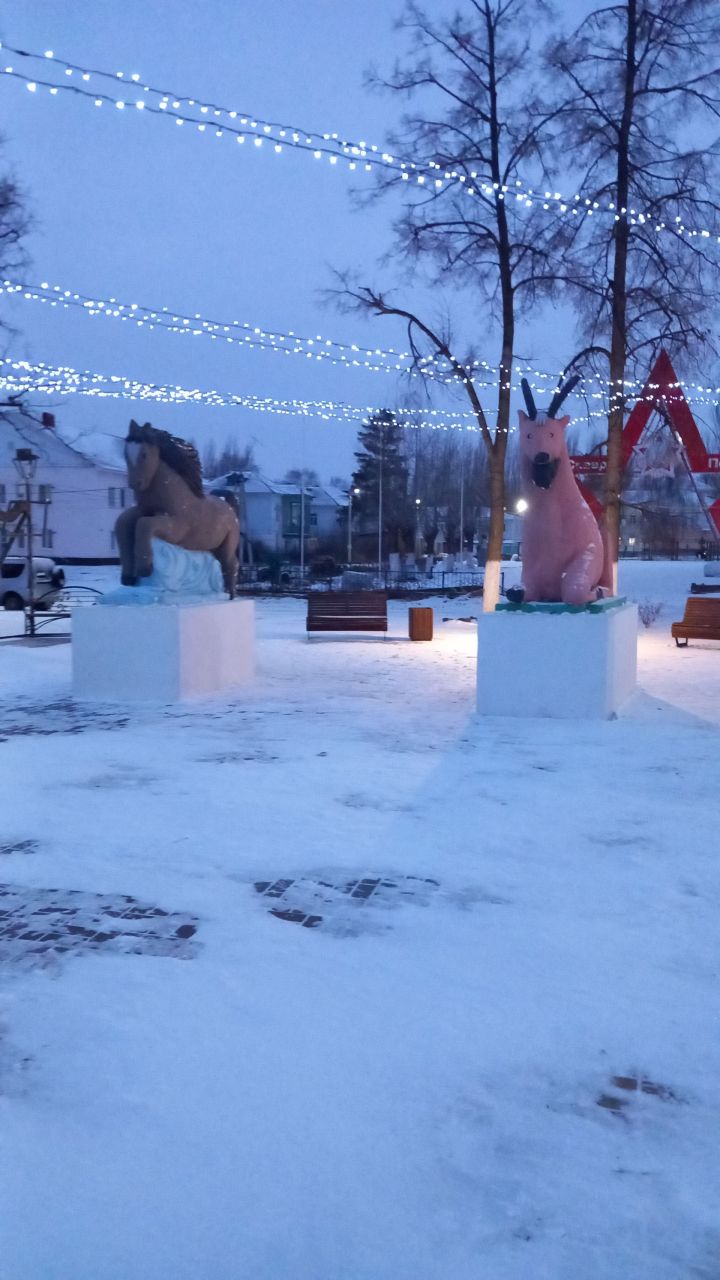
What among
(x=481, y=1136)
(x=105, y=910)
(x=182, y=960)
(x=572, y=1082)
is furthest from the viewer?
(x=105, y=910)

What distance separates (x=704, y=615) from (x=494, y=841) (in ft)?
33.8

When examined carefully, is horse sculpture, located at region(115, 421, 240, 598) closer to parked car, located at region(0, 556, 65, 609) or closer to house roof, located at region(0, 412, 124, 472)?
parked car, located at region(0, 556, 65, 609)

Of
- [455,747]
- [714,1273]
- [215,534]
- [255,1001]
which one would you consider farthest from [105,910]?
Answer: [215,534]

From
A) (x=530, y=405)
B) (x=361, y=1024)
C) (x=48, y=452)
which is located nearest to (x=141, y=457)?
(x=530, y=405)

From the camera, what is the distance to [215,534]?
35.7ft

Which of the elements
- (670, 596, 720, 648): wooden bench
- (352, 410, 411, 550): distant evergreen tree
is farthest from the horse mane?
(352, 410, 411, 550): distant evergreen tree

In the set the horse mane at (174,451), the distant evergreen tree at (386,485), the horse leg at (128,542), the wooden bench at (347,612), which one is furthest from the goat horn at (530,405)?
the distant evergreen tree at (386,485)

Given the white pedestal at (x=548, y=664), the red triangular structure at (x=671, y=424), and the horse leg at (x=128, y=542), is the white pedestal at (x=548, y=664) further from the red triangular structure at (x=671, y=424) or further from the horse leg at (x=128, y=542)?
the red triangular structure at (x=671, y=424)

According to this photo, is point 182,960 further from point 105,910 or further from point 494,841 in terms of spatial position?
point 494,841

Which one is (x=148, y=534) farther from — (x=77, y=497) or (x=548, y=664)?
(x=77, y=497)

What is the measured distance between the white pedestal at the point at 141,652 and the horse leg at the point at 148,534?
0.42 m

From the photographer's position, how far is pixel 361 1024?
318 cm

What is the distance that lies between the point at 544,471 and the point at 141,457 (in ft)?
13.0

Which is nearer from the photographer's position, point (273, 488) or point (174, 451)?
point (174, 451)
